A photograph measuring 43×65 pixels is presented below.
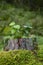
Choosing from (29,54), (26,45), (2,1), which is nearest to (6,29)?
(2,1)

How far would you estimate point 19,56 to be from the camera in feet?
11.6

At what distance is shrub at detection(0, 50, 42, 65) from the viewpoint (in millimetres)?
3482

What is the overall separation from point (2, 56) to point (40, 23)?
7.79 m

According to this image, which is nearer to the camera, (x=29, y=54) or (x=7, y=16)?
(x=29, y=54)

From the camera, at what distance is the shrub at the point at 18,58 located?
3482 millimetres

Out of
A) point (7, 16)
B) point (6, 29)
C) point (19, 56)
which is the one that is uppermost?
point (7, 16)

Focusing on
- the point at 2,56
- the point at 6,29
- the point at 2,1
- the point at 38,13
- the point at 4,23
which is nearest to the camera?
the point at 2,56

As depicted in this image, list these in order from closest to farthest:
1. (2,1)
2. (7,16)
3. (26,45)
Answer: (26,45) < (7,16) < (2,1)

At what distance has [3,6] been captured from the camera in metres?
13.1

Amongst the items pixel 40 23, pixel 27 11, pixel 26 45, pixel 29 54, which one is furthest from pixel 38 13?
pixel 29 54

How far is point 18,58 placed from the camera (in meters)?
3.53

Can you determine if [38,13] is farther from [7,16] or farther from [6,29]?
[6,29]

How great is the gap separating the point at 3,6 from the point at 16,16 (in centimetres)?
143

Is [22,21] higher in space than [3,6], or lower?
lower
